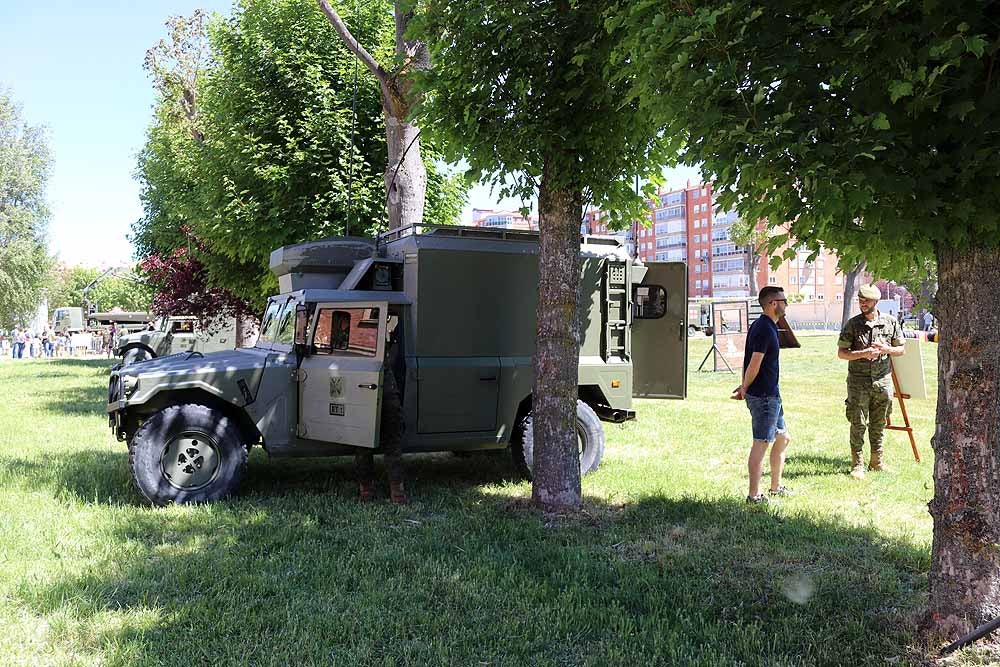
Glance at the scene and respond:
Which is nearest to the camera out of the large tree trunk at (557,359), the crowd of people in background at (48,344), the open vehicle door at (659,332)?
the large tree trunk at (557,359)

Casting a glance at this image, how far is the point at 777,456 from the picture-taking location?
7.76 metres

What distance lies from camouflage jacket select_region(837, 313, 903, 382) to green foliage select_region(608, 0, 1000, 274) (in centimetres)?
470

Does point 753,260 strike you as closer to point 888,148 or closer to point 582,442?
point 888,148

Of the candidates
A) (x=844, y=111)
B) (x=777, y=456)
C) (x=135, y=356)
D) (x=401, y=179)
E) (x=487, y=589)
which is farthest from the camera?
(x=135, y=356)

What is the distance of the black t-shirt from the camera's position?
7359mm

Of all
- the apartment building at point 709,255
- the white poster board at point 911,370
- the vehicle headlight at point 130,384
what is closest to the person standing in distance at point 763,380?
the white poster board at point 911,370

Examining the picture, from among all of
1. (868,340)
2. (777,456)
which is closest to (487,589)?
(777,456)

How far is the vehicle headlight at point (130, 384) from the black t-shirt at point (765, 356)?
5.42m

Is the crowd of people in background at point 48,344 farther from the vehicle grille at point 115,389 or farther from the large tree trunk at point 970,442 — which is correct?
the large tree trunk at point 970,442

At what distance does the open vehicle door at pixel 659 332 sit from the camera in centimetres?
927

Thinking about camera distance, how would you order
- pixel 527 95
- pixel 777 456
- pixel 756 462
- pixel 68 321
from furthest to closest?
pixel 68 321 → pixel 777 456 → pixel 756 462 → pixel 527 95

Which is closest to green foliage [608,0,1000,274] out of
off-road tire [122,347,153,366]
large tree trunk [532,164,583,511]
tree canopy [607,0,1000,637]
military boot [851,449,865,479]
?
tree canopy [607,0,1000,637]

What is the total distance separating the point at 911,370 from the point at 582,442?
4279 millimetres

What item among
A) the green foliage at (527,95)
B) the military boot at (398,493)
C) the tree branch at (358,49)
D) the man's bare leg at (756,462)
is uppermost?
the tree branch at (358,49)
